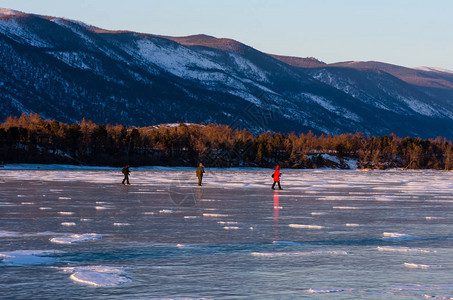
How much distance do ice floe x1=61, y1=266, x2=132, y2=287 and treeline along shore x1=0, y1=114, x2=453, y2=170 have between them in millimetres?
92884

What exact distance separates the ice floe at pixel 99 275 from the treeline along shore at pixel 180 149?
9288 cm

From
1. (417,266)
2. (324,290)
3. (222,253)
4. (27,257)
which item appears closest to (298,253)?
(222,253)

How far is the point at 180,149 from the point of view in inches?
5379

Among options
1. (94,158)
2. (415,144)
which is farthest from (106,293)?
(415,144)

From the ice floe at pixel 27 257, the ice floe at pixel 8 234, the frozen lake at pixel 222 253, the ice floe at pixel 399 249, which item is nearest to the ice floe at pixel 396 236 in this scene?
the frozen lake at pixel 222 253

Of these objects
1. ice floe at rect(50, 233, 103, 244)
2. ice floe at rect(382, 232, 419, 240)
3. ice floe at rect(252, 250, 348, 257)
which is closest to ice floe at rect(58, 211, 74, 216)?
ice floe at rect(50, 233, 103, 244)

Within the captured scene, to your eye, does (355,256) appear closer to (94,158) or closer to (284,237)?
(284,237)

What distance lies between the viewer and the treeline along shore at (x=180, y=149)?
114375 mm

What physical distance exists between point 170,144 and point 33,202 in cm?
10790

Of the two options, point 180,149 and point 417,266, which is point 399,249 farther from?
point 180,149

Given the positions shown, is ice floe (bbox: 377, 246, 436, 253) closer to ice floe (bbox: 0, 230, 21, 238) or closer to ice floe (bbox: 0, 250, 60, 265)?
ice floe (bbox: 0, 250, 60, 265)

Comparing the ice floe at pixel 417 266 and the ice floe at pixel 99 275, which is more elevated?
the ice floe at pixel 417 266

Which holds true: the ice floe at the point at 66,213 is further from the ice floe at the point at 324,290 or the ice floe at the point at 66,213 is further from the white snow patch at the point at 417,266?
the ice floe at the point at 324,290

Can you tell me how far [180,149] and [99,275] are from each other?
12578 cm
